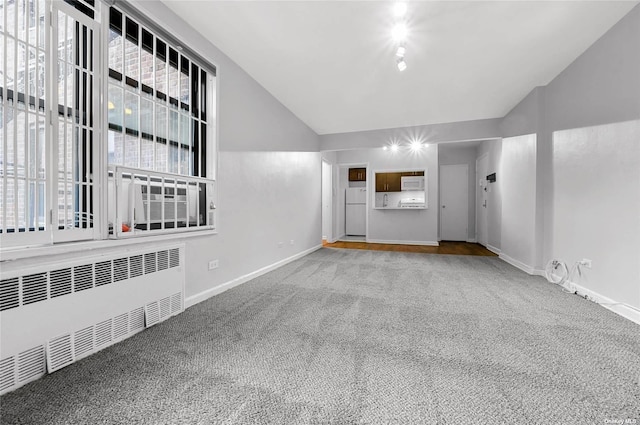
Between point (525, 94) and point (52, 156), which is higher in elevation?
point (525, 94)

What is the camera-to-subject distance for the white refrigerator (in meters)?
8.16

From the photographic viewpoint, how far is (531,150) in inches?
142

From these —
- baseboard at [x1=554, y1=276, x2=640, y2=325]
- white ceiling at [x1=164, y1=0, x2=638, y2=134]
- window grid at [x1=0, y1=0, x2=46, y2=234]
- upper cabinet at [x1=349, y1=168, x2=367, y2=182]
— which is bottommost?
baseboard at [x1=554, y1=276, x2=640, y2=325]

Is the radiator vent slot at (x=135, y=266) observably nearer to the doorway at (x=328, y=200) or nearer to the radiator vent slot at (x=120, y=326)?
the radiator vent slot at (x=120, y=326)

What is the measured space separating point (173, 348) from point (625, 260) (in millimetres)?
3622

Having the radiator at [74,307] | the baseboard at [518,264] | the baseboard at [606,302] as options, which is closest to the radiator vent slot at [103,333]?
the radiator at [74,307]

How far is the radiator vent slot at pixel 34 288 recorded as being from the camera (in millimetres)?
1291

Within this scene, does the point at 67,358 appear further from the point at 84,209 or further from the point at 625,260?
the point at 625,260

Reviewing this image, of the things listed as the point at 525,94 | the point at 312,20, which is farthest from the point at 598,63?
the point at 312,20

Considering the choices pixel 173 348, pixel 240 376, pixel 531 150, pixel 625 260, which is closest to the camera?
pixel 240 376

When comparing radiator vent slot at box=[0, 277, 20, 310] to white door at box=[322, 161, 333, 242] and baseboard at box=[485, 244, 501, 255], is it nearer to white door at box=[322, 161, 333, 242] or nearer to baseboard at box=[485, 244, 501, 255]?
white door at box=[322, 161, 333, 242]

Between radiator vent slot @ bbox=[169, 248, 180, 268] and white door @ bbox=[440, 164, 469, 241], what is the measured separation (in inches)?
276

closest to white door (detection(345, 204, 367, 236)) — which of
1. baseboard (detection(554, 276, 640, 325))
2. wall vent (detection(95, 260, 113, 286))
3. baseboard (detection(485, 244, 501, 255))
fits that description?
baseboard (detection(485, 244, 501, 255))

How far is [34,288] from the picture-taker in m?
1.32
